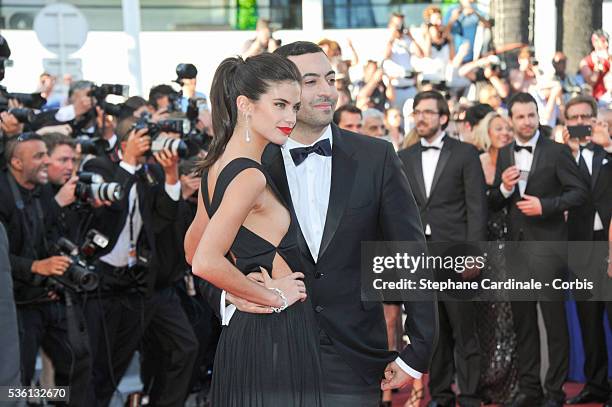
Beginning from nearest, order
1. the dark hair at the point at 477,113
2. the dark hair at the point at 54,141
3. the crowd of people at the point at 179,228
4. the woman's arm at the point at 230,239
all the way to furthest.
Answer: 1. the woman's arm at the point at 230,239
2. the crowd of people at the point at 179,228
3. the dark hair at the point at 54,141
4. the dark hair at the point at 477,113

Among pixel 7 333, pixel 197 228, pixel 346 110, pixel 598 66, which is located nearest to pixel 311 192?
pixel 197 228

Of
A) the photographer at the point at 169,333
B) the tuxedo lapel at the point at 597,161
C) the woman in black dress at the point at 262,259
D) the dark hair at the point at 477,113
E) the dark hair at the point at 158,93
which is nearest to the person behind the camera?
the woman in black dress at the point at 262,259

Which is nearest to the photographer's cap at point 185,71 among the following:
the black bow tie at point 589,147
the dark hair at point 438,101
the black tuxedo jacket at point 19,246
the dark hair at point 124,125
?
the dark hair at point 124,125

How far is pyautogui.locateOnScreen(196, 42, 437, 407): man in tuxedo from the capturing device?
14.1 ft

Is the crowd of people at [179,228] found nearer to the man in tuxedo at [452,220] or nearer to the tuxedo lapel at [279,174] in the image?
the man in tuxedo at [452,220]

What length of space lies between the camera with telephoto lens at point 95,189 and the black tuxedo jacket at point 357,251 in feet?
7.55

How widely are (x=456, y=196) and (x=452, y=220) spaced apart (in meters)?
0.16

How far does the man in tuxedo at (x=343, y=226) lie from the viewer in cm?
429

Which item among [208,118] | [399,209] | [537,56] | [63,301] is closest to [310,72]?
[399,209]

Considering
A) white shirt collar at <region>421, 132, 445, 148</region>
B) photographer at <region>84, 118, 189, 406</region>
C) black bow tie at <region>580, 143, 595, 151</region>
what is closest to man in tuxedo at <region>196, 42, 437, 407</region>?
photographer at <region>84, 118, 189, 406</region>

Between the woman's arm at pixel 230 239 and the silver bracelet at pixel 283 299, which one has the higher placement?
the woman's arm at pixel 230 239

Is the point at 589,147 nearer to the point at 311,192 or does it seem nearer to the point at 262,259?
the point at 311,192

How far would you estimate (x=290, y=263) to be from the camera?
402cm

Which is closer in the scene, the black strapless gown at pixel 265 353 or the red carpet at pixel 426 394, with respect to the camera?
the black strapless gown at pixel 265 353
